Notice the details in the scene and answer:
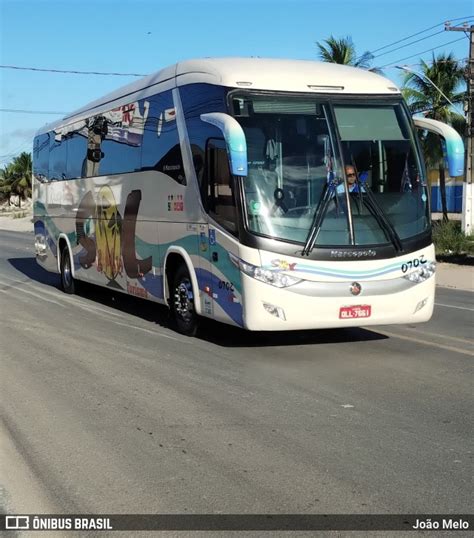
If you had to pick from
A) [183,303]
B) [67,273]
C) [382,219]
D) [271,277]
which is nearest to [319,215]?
[382,219]

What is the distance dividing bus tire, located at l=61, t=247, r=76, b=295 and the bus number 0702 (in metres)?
8.08

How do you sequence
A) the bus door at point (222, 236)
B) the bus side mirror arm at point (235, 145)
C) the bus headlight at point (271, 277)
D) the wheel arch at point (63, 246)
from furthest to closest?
1. the wheel arch at point (63, 246)
2. the bus door at point (222, 236)
3. the bus headlight at point (271, 277)
4. the bus side mirror arm at point (235, 145)

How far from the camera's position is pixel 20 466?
16.1 feet

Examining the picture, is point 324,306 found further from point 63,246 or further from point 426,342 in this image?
point 63,246

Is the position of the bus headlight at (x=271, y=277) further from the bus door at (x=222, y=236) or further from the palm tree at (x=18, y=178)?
the palm tree at (x=18, y=178)

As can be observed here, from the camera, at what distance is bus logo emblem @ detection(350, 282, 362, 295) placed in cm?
789

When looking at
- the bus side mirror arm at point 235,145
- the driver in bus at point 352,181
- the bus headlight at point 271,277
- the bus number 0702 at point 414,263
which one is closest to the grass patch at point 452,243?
the bus number 0702 at point 414,263

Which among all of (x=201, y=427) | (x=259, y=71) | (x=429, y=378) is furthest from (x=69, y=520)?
(x=259, y=71)

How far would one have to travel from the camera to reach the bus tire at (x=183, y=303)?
9.27m

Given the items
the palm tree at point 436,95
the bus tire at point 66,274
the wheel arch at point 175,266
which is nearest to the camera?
the wheel arch at point 175,266

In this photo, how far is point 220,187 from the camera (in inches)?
323

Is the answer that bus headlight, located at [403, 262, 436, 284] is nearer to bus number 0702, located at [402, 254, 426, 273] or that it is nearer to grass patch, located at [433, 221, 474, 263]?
bus number 0702, located at [402, 254, 426, 273]

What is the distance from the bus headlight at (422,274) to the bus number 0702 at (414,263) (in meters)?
0.06

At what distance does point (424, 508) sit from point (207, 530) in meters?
1.28
